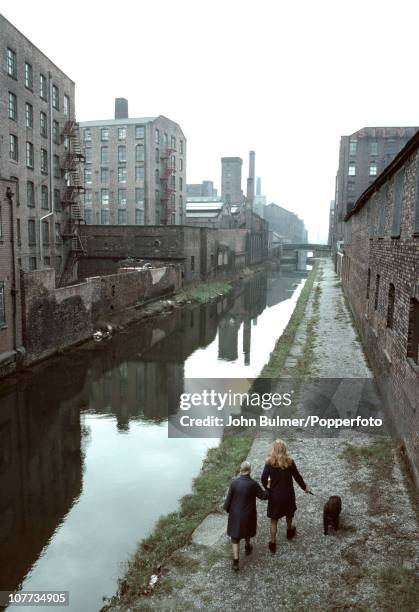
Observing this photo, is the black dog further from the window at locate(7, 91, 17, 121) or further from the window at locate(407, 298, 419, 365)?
the window at locate(7, 91, 17, 121)

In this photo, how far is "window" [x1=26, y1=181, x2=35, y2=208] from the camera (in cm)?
2739

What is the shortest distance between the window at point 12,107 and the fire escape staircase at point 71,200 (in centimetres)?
554

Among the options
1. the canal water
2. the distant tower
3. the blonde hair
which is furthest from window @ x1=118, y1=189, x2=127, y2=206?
the blonde hair

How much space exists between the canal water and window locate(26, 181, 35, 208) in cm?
1167

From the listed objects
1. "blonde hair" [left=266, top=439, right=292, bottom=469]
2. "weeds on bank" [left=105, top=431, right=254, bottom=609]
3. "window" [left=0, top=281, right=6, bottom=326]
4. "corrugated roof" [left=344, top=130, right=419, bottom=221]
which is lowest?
"weeds on bank" [left=105, top=431, right=254, bottom=609]

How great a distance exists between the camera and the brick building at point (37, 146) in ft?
82.3

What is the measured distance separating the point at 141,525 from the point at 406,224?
6.93m

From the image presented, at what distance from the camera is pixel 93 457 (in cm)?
1045

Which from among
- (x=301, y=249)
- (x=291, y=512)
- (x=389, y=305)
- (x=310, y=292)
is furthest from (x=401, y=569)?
(x=301, y=249)

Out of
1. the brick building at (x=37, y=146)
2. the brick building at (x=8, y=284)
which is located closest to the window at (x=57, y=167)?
the brick building at (x=37, y=146)

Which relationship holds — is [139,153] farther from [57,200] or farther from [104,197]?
[57,200]

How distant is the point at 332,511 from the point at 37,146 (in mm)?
26998

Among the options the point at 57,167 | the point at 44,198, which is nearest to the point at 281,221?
the point at 57,167

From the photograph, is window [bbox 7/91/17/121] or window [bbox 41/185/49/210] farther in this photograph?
window [bbox 41/185/49/210]
